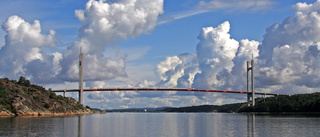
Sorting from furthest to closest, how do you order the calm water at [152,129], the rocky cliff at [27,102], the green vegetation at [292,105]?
the green vegetation at [292,105] < the rocky cliff at [27,102] < the calm water at [152,129]

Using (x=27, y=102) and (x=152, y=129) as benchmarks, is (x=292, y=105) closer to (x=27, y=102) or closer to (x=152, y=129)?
(x=27, y=102)

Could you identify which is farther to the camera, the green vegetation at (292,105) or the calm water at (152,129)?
Answer: the green vegetation at (292,105)

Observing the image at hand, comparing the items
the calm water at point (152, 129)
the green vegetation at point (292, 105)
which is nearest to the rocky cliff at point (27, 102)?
the calm water at point (152, 129)

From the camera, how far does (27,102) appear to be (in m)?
83.8

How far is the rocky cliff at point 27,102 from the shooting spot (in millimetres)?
78125

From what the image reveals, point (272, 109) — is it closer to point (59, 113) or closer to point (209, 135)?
point (59, 113)

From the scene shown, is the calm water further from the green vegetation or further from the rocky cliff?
the green vegetation

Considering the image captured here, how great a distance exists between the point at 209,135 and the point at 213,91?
86769mm

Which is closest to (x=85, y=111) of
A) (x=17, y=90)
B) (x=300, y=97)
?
(x=17, y=90)

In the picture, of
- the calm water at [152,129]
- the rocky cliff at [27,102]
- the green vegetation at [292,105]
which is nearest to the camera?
the calm water at [152,129]

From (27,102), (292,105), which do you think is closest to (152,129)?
(27,102)

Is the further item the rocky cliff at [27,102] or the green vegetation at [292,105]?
the green vegetation at [292,105]

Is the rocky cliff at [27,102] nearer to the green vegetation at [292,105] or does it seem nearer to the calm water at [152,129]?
the calm water at [152,129]

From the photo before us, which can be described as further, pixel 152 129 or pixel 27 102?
pixel 27 102
